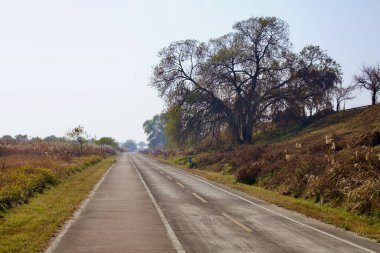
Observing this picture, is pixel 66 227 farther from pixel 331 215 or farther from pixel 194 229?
pixel 331 215

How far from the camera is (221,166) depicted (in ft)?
121

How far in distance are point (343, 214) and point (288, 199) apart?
4.20 meters

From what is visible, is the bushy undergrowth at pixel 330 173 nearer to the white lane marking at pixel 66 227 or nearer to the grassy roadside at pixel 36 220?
the white lane marking at pixel 66 227

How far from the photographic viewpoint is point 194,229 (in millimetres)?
10875

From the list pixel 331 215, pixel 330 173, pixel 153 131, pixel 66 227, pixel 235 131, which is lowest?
pixel 66 227

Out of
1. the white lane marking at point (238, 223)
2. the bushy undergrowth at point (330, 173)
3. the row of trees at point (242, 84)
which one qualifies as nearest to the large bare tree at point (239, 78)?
the row of trees at point (242, 84)

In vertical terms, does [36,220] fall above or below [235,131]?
below

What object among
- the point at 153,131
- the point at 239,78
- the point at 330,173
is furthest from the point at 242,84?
the point at 153,131

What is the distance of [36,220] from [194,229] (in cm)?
457

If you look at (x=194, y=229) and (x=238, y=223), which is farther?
(x=238, y=223)

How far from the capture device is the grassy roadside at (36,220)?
872 cm

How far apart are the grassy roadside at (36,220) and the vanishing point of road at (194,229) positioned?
1.27 feet

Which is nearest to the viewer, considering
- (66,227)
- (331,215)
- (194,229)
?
(66,227)

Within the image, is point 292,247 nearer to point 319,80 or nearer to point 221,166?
point 221,166
